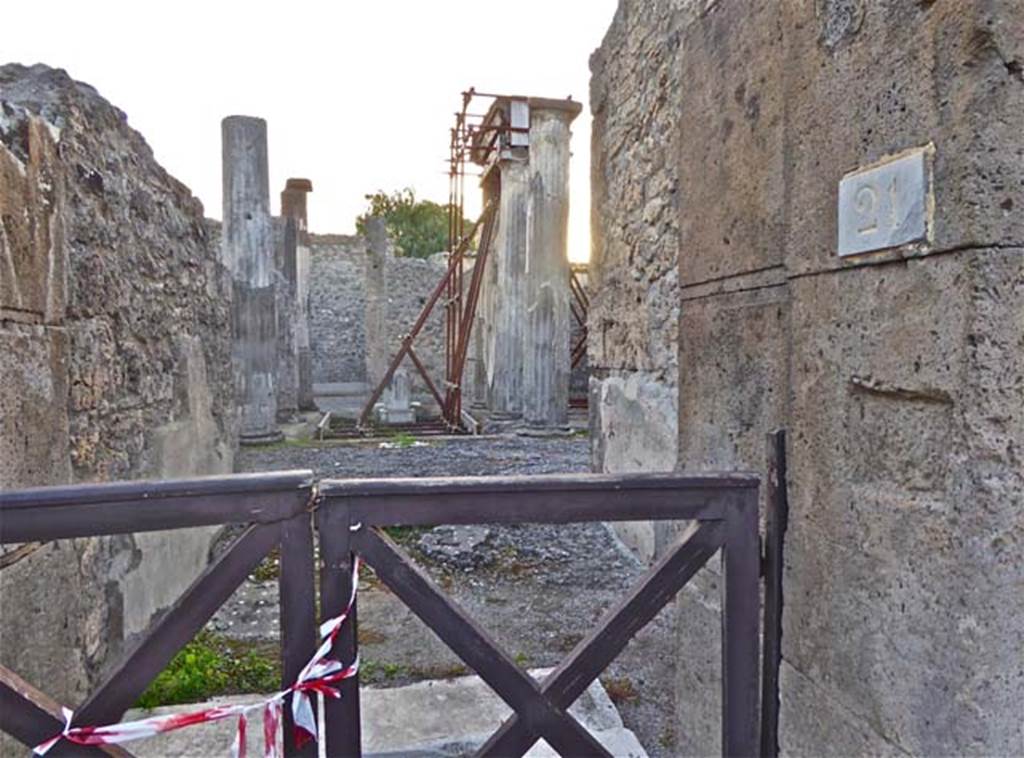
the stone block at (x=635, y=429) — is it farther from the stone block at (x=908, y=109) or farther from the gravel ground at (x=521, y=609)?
the stone block at (x=908, y=109)

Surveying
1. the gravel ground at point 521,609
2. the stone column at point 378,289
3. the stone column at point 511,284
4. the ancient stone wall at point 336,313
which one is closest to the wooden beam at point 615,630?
the gravel ground at point 521,609

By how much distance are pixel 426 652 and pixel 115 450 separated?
1.51m

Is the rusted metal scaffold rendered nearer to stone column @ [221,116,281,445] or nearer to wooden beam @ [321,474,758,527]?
stone column @ [221,116,281,445]

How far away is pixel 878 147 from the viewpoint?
1.14m

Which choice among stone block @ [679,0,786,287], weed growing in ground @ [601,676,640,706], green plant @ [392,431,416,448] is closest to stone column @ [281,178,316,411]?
green plant @ [392,431,416,448]

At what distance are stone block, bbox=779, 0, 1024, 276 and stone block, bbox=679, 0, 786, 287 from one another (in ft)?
0.19

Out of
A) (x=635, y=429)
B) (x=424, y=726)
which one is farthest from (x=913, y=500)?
(x=635, y=429)

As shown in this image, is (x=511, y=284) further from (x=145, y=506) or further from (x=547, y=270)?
(x=145, y=506)

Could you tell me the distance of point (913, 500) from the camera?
1.08 meters

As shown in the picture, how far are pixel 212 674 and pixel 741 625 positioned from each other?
2.33m

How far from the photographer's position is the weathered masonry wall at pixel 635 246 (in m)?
3.35

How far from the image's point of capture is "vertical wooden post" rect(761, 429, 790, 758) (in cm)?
141

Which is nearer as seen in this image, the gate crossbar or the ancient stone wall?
the gate crossbar

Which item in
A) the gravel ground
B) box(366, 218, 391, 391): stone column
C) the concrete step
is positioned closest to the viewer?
the concrete step
